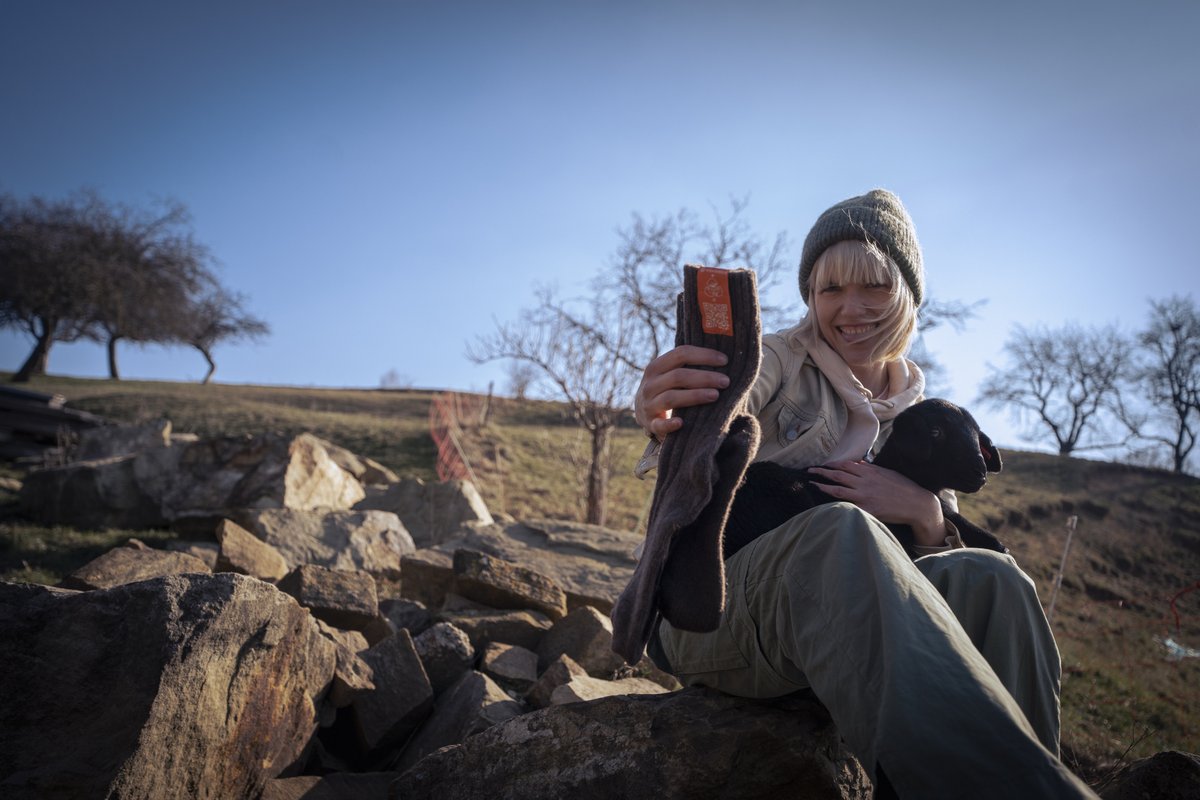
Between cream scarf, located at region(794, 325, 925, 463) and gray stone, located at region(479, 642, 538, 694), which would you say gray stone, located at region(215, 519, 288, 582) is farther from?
cream scarf, located at region(794, 325, 925, 463)

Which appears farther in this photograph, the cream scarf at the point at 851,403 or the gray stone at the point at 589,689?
the gray stone at the point at 589,689

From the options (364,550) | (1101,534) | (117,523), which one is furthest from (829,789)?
(1101,534)

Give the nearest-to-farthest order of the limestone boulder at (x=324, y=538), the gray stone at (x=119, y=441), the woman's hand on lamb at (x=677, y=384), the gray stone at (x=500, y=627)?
the woman's hand on lamb at (x=677, y=384)
the gray stone at (x=500, y=627)
the limestone boulder at (x=324, y=538)
the gray stone at (x=119, y=441)

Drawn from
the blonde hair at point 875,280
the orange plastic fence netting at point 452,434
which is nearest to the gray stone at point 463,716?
the blonde hair at point 875,280

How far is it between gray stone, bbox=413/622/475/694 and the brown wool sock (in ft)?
5.67

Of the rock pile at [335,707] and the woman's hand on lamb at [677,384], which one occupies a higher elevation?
the woman's hand on lamb at [677,384]

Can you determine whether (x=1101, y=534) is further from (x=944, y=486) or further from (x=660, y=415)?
(x=660, y=415)

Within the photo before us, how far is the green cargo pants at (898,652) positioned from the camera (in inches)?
44.6

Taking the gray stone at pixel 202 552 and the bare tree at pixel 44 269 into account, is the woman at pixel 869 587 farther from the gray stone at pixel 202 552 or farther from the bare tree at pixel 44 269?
the bare tree at pixel 44 269

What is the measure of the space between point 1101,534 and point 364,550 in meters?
14.6

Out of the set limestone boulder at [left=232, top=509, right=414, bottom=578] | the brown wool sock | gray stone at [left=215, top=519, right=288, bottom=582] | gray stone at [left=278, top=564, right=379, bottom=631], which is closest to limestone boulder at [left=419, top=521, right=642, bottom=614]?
limestone boulder at [left=232, top=509, right=414, bottom=578]

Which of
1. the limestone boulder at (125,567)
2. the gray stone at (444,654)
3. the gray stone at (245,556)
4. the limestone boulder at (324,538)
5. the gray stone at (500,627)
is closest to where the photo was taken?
the limestone boulder at (125,567)

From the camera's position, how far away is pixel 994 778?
1.10 m

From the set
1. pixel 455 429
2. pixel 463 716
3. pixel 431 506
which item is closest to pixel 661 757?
pixel 463 716
